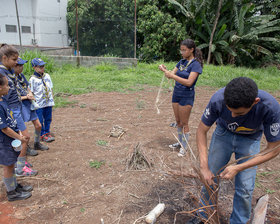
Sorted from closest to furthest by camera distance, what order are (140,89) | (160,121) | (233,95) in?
1. (233,95)
2. (160,121)
3. (140,89)

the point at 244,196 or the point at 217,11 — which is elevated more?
the point at 217,11

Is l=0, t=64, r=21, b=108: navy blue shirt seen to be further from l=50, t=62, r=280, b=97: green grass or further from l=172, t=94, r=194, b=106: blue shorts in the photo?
l=50, t=62, r=280, b=97: green grass

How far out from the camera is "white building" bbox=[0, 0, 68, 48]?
13117 mm

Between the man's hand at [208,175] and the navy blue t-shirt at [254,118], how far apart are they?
0.42m

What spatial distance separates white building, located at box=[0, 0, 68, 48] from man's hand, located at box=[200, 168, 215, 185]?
13654 mm

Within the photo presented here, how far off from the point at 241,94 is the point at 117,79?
7.30 meters

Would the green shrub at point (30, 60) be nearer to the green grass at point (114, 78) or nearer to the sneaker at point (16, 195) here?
the green grass at point (114, 78)

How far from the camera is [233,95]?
160 centimetres

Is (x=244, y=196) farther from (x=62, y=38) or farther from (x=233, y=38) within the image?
(x=62, y=38)

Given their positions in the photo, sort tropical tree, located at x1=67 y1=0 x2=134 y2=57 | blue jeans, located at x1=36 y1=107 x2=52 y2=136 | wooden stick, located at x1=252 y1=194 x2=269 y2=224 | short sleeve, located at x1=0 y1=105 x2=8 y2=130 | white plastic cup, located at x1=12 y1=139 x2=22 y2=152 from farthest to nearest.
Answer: tropical tree, located at x1=67 y1=0 x2=134 y2=57 → blue jeans, located at x1=36 y1=107 x2=52 y2=136 → white plastic cup, located at x1=12 y1=139 x2=22 y2=152 → short sleeve, located at x1=0 y1=105 x2=8 y2=130 → wooden stick, located at x1=252 y1=194 x2=269 y2=224

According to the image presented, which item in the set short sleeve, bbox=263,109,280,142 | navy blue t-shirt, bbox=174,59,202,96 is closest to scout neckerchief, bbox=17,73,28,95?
navy blue t-shirt, bbox=174,59,202,96

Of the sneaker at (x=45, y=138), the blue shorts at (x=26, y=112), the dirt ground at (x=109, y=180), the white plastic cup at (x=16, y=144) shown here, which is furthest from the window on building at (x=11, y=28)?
the white plastic cup at (x=16, y=144)

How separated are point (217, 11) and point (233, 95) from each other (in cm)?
1240

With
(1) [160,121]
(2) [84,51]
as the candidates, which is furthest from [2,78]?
(2) [84,51]
